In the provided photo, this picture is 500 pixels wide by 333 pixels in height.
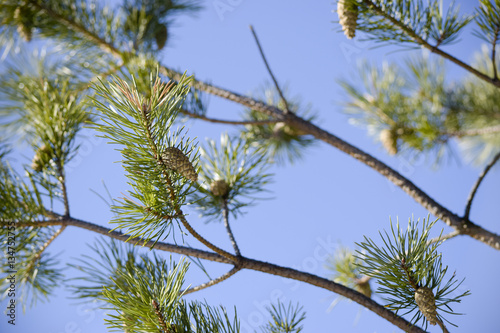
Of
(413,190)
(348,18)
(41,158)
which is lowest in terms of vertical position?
(41,158)

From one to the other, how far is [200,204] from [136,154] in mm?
328

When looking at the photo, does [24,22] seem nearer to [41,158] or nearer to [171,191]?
[41,158]

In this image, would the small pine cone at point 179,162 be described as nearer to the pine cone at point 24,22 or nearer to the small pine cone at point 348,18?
the small pine cone at point 348,18

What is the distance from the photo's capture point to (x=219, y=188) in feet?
2.69

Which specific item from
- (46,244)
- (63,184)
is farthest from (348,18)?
(46,244)

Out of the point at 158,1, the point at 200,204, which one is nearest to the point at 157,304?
the point at 200,204

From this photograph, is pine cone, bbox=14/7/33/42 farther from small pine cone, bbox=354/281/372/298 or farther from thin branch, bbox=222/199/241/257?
small pine cone, bbox=354/281/372/298

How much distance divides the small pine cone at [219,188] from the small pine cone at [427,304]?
0.39 metres

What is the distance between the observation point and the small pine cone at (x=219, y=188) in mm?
819

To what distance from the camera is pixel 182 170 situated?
51 centimetres

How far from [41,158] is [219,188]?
320 mm

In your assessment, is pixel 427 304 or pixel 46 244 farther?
pixel 46 244

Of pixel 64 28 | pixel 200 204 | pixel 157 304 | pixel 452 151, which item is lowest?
pixel 157 304

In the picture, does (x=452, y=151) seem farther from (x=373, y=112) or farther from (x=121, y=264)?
(x=121, y=264)
